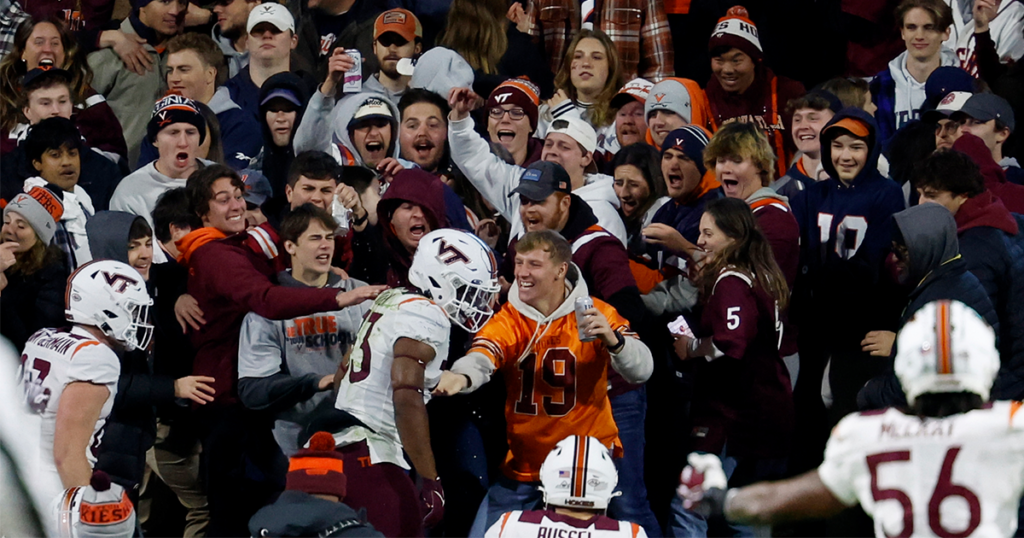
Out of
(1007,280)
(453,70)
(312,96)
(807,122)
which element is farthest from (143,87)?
(1007,280)

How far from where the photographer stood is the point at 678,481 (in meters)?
7.10

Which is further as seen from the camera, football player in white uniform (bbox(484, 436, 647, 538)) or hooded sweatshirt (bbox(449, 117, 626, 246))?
hooded sweatshirt (bbox(449, 117, 626, 246))

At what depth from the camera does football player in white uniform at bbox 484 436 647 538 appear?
229 inches

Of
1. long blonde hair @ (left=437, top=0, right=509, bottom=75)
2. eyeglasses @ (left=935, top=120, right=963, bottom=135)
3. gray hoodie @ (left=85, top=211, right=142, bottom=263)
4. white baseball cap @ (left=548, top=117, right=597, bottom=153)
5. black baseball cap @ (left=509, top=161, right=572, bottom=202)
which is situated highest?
long blonde hair @ (left=437, top=0, right=509, bottom=75)

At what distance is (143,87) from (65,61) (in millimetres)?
577

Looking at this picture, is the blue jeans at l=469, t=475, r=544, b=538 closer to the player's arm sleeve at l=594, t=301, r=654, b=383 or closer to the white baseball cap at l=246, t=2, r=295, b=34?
the player's arm sleeve at l=594, t=301, r=654, b=383

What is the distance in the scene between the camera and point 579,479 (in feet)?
19.6

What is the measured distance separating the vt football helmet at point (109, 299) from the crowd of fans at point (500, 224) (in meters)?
0.31

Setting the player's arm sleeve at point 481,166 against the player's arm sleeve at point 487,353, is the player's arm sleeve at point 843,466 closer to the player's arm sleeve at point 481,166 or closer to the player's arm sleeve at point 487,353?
the player's arm sleeve at point 487,353

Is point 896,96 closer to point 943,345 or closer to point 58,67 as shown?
point 943,345

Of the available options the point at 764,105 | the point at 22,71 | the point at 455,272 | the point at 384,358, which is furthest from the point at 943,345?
the point at 22,71

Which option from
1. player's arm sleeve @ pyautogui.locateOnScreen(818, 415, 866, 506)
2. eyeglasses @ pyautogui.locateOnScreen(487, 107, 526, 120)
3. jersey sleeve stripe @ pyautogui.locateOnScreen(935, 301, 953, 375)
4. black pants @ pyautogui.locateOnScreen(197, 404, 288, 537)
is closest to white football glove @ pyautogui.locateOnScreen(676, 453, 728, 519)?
player's arm sleeve @ pyautogui.locateOnScreen(818, 415, 866, 506)

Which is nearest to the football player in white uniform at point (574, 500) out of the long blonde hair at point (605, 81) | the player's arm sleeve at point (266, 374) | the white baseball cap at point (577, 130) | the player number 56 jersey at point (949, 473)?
the player's arm sleeve at point (266, 374)

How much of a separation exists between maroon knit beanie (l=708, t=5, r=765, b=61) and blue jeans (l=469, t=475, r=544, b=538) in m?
3.44
